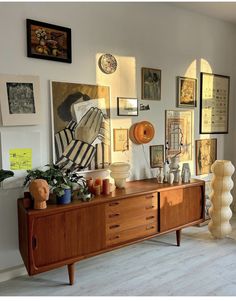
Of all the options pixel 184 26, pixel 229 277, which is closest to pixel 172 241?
pixel 229 277

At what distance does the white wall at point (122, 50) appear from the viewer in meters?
2.29

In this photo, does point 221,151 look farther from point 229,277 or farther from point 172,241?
point 229,277

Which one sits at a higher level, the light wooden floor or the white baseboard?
the white baseboard

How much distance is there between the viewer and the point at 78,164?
2.60 m

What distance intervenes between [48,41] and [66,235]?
5.29ft

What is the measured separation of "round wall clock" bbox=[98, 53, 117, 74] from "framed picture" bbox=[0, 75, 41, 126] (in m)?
0.66

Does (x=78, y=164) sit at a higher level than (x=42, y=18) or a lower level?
lower

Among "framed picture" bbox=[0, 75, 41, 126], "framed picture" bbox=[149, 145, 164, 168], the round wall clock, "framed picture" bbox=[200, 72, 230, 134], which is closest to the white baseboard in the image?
"framed picture" bbox=[0, 75, 41, 126]

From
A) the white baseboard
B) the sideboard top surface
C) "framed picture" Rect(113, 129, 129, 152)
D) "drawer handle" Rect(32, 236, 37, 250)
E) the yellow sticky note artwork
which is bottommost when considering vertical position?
the white baseboard

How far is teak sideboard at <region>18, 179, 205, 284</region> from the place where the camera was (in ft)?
6.73

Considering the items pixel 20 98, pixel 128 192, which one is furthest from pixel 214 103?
pixel 20 98

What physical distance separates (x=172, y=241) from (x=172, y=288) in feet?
2.94

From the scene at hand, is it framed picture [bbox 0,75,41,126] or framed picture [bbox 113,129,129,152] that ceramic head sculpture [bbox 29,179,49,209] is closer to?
framed picture [bbox 0,75,41,126]
